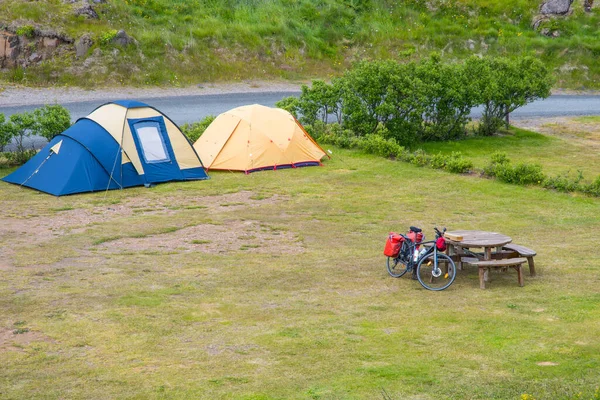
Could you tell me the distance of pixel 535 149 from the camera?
2430cm

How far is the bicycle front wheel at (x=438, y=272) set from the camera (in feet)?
39.4

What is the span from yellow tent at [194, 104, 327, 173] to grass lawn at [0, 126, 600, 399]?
6.16ft

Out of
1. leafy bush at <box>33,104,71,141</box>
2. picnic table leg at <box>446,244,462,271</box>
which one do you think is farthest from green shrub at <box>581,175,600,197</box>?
leafy bush at <box>33,104,71,141</box>

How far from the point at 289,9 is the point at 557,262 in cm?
2696

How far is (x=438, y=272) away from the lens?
12.1 m

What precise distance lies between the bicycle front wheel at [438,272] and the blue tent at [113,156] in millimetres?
8680

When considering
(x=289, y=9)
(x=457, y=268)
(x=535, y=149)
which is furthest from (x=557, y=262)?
(x=289, y=9)

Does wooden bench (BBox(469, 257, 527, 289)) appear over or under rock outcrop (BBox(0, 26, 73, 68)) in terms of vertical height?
under

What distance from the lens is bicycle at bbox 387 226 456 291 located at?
12062 mm

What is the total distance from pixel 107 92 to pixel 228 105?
4564 millimetres

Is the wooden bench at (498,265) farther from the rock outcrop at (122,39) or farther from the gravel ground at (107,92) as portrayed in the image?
the rock outcrop at (122,39)

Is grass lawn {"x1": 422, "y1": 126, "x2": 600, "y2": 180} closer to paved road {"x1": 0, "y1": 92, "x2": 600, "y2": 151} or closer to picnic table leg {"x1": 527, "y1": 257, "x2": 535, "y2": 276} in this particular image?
paved road {"x1": 0, "y1": 92, "x2": 600, "y2": 151}

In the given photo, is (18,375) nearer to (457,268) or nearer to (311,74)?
(457,268)

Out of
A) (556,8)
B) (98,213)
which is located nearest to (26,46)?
(98,213)
